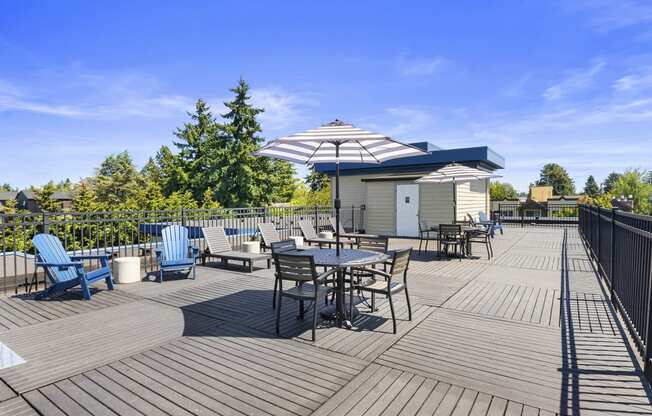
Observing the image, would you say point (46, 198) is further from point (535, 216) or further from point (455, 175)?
point (535, 216)

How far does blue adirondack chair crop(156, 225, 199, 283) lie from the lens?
248 inches

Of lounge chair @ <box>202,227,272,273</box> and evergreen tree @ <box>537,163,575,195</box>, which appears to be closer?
lounge chair @ <box>202,227,272,273</box>

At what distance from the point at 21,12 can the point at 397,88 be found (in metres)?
12.5

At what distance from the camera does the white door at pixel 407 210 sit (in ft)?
44.6

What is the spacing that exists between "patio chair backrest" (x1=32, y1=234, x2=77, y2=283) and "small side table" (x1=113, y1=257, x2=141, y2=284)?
88 centimetres

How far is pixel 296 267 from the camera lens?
3.62 m

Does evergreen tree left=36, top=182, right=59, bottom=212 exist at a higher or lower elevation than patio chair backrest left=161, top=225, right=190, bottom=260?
higher

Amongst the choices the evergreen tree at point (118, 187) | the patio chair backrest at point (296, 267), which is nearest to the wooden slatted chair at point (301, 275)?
the patio chair backrest at point (296, 267)

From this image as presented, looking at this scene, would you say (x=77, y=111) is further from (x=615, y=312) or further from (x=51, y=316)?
(x=615, y=312)

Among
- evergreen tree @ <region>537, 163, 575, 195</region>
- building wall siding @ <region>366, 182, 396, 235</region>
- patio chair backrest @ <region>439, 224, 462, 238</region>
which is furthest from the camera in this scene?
evergreen tree @ <region>537, 163, 575, 195</region>

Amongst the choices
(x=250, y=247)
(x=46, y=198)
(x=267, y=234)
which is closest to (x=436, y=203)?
(x=267, y=234)

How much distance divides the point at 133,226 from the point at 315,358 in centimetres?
715

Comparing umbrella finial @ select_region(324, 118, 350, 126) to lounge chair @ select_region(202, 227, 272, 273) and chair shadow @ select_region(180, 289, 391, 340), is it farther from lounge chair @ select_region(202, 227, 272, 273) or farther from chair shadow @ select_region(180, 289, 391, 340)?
lounge chair @ select_region(202, 227, 272, 273)

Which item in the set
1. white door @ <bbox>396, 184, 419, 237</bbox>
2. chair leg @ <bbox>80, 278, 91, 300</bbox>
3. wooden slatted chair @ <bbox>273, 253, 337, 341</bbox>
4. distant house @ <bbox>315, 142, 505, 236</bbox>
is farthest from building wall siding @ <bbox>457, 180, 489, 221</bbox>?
chair leg @ <bbox>80, 278, 91, 300</bbox>
